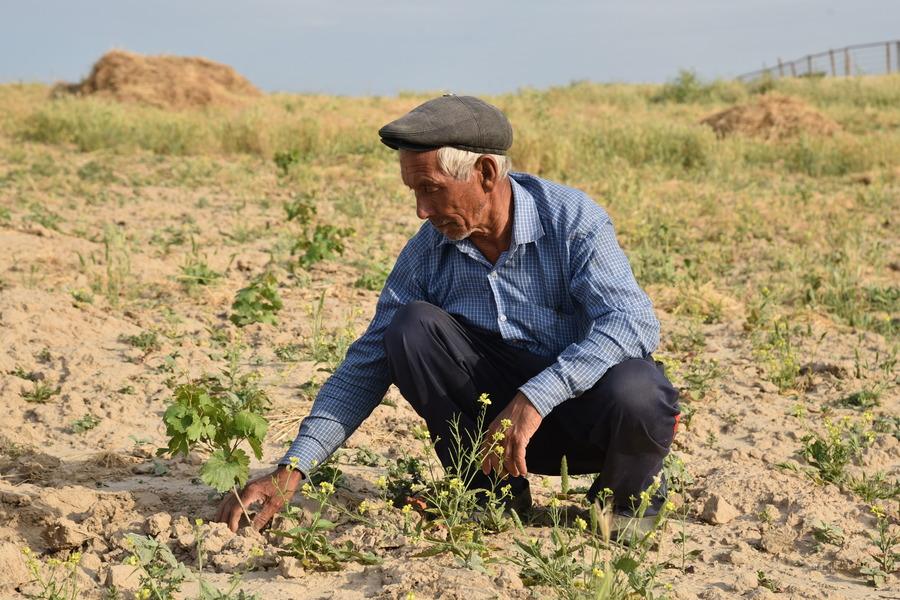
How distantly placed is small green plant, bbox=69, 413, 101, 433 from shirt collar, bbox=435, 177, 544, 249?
216 centimetres

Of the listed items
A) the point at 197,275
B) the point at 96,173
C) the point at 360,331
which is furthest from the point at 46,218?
the point at 360,331

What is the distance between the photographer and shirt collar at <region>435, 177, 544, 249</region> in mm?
3201

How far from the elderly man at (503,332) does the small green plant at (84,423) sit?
1.39m

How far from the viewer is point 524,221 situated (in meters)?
3.21

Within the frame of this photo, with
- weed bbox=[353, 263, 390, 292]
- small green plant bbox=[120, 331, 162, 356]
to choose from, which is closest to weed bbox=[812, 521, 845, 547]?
small green plant bbox=[120, 331, 162, 356]

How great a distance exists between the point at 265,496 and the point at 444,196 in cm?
105

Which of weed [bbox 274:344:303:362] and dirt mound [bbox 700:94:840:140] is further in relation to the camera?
dirt mound [bbox 700:94:840:140]

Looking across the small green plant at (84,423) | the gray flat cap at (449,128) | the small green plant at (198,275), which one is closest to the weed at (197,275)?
the small green plant at (198,275)

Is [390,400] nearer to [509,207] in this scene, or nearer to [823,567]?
[509,207]

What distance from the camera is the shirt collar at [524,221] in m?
3.20

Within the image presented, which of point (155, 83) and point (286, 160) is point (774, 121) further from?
point (155, 83)

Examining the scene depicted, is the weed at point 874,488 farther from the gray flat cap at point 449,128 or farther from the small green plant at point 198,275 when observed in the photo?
the small green plant at point 198,275

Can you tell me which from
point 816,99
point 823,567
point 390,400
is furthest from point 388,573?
point 816,99

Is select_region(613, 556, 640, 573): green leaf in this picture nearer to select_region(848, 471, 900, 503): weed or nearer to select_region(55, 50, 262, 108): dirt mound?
select_region(848, 471, 900, 503): weed
